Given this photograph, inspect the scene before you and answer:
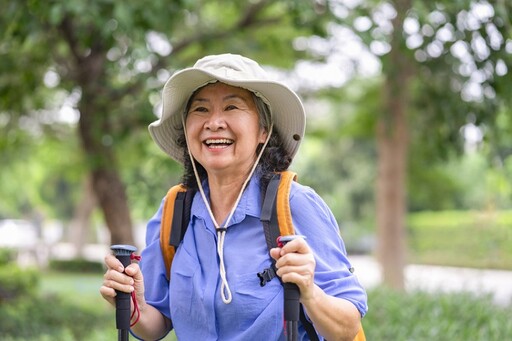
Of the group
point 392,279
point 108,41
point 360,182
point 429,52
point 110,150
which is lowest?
point 360,182

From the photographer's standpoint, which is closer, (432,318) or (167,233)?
(167,233)

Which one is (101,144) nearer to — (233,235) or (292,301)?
(233,235)

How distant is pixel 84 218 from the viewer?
26344 mm

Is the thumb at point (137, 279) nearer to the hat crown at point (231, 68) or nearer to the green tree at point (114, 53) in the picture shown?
the hat crown at point (231, 68)

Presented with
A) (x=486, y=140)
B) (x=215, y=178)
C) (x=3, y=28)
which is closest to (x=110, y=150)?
(x=3, y=28)

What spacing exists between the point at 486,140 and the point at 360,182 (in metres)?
21.6

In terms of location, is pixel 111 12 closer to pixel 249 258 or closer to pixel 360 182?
pixel 249 258

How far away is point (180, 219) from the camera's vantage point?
8.50 ft

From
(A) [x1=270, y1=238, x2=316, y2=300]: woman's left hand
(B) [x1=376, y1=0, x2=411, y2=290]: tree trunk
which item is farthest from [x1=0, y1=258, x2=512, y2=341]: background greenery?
(A) [x1=270, y1=238, x2=316, y2=300]: woman's left hand

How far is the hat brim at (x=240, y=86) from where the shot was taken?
2.48 metres

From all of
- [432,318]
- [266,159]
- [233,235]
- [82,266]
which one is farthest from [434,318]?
[82,266]

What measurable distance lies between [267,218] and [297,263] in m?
0.27

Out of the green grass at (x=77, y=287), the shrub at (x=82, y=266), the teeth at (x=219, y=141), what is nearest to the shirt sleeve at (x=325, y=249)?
the teeth at (x=219, y=141)

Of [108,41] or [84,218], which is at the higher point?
[108,41]
